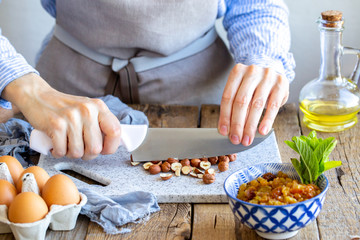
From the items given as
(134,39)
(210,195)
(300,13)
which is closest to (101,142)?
(210,195)

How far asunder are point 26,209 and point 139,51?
749 mm

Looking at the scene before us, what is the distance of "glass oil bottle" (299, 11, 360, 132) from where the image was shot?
1255 mm

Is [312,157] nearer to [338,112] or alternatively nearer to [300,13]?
[338,112]

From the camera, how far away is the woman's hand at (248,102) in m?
1.09

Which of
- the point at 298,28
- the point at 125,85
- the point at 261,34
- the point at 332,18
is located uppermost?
the point at 332,18

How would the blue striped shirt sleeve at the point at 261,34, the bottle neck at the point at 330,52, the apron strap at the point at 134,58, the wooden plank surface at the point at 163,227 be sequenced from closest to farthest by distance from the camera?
1. the wooden plank surface at the point at 163,227
2. the bottle neck at the point at 330,52
3. the blue striped shirt sleeve at the point at 261,34
4. the apron strap at the point at 134,58

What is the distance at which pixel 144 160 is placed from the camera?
3.69ft

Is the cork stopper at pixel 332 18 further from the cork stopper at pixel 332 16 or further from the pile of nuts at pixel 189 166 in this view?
the pile of nuts at pixel 189 166

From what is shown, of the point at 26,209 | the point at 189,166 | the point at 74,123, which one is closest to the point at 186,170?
the point at 189,166

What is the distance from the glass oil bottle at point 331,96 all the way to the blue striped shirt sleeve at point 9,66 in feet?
2.33

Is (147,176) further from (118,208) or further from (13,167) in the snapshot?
(13,167)

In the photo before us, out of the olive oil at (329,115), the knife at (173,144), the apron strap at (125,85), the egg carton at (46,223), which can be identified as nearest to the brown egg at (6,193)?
the egg carton at (46,223)

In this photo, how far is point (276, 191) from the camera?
2.76 ft

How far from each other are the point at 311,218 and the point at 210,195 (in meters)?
0.23
